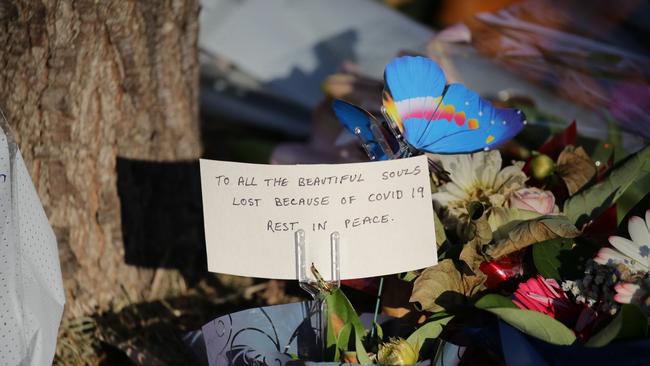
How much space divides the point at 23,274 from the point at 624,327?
572 mm

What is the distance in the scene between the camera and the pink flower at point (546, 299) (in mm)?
698

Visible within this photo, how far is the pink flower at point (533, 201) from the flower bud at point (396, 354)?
0.70ft

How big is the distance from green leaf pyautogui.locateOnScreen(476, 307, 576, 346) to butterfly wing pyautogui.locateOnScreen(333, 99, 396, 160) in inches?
8.8

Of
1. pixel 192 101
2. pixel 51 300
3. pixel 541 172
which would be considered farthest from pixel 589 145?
pixel 51 300

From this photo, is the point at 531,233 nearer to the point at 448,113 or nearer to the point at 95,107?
the point at 448,113

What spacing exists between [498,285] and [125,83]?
536 mm

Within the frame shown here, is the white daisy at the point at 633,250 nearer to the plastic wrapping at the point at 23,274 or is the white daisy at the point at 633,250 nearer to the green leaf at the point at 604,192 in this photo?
the green leaf at the point at 604,192

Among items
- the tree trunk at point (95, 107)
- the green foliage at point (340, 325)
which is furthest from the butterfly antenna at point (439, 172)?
the tree trunk at point (95, 107)

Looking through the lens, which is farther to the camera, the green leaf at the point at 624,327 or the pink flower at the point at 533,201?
the pink flower at the point at 533,201

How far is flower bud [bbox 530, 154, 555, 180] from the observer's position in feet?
2.81

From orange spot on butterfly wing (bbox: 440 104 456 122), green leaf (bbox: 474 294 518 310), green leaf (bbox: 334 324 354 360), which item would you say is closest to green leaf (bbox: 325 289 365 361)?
green leaf (bbox: 334 324 354 360)

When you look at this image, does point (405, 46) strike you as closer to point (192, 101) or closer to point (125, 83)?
point (192, 101)

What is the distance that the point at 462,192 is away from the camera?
82 cm

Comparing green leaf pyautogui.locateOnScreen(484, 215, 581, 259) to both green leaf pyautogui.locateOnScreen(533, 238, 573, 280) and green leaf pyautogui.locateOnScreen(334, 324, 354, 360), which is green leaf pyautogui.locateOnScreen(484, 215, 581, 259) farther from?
green leaf pyautogui.locateOnScreen(334, 324, 354, 360)
